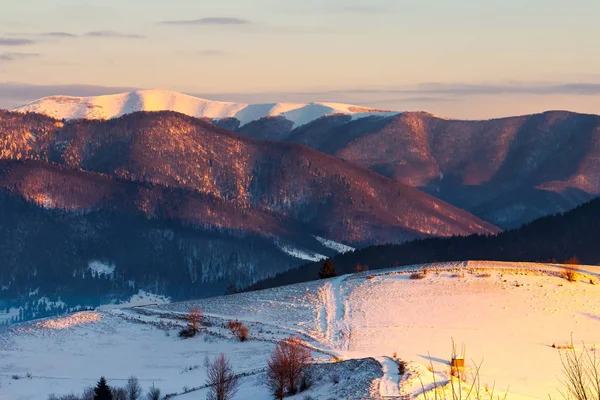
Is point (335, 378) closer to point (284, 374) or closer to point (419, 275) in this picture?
point (284, 374)

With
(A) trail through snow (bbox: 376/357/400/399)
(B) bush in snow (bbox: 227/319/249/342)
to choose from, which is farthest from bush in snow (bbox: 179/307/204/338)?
(A) trail through snow (bbox: 376/357/400/399)

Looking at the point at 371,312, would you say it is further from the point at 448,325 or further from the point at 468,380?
the point at 468,380

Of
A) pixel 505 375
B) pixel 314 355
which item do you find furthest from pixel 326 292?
pixel 505 375

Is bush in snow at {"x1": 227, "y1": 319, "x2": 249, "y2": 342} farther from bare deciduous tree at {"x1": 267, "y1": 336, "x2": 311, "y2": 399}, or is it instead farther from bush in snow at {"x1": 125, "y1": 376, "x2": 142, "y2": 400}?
bare deciduous tree at {"x1": 267, "y1": 336, "x2": 311, "y2": 399}

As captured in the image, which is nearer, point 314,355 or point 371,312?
point 314,355

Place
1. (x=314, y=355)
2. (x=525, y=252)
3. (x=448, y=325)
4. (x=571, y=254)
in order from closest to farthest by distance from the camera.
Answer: (x=314, y=355), (x=448, y=325), (x=571, y=254), (x=525, y=252)

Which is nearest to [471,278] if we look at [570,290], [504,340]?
[570,290]

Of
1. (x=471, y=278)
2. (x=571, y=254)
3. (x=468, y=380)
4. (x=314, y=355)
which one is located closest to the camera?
(x=468, y=380)
